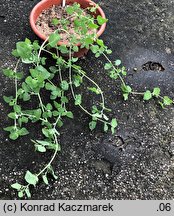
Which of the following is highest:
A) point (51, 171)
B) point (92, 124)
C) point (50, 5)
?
point (50, 5)

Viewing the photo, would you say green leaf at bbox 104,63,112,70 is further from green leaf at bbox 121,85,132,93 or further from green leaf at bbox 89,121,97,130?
green leaf at bbox 89,121,97,130

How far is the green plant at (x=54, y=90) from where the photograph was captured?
5.50 feet

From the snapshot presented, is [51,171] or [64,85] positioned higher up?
[64,85]

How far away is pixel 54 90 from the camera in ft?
6.01

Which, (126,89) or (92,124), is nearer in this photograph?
(92,124)

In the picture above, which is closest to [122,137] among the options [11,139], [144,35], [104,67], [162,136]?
[162,136]

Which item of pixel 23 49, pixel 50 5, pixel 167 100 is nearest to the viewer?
pixel 23 49

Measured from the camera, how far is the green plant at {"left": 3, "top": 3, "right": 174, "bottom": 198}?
1.68 m

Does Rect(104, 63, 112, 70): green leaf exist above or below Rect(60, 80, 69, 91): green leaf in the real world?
above

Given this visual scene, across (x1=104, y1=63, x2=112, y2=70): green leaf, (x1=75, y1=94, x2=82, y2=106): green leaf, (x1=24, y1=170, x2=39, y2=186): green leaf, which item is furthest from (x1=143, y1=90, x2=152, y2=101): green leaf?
(x1=24, y1=170, x2=39, y2=186): green leaf

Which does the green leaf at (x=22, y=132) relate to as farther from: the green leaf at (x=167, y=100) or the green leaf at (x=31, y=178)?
the green leaf at (x=167, y=100)

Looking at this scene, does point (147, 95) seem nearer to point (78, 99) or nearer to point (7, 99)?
point (78, 99)

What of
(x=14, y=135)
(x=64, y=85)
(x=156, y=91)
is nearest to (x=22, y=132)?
(x=14, y=135)

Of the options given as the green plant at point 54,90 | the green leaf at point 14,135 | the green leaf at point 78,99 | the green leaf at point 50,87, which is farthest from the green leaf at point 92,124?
the green leaf at point 14,135
